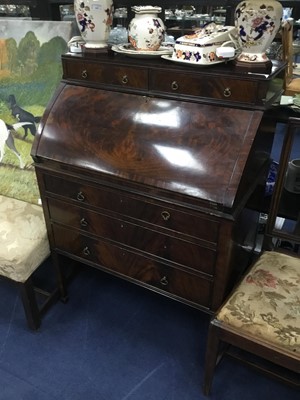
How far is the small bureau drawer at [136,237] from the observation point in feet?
4.25

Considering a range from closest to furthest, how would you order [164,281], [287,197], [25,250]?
1. [164,281]
2. [25,250]
3. [287,197]

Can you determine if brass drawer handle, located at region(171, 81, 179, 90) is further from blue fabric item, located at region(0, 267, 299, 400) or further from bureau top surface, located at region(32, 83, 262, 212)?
blue fabric item, located at region(0, 267, 299, 400)

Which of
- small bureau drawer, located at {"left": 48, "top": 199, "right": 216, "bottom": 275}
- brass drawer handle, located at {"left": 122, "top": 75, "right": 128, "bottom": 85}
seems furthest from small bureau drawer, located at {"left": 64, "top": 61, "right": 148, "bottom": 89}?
small bureau drawer, located at {"left": 48, "top": 199, "right": 216, "bottom": 275}

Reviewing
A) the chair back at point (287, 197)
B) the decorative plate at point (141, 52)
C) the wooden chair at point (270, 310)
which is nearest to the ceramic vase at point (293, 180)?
the chair back at point (287, 197)

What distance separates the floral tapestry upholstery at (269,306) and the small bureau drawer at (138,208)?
0.24 metres

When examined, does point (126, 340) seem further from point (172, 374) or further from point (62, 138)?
point (62, 138)

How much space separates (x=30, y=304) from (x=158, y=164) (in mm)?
935

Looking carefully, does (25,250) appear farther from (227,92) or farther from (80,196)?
(227,92)

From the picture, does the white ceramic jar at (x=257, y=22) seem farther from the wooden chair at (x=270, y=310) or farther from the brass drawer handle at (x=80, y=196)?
the brass drawer handle at (x=80, y=196)

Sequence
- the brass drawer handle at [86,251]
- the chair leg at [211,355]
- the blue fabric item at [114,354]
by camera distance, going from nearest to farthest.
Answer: the chair leg at [211,355]
the blue fabric item at [114,354]
the brass drawer handle at [86,251]

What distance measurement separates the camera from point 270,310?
1.20 meters

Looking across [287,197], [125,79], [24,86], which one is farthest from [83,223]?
[287,197]

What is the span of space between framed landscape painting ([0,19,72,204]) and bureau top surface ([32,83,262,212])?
0.35 meters

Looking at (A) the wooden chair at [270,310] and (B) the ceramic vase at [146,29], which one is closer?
(A) the wooden chair at [270,310]
